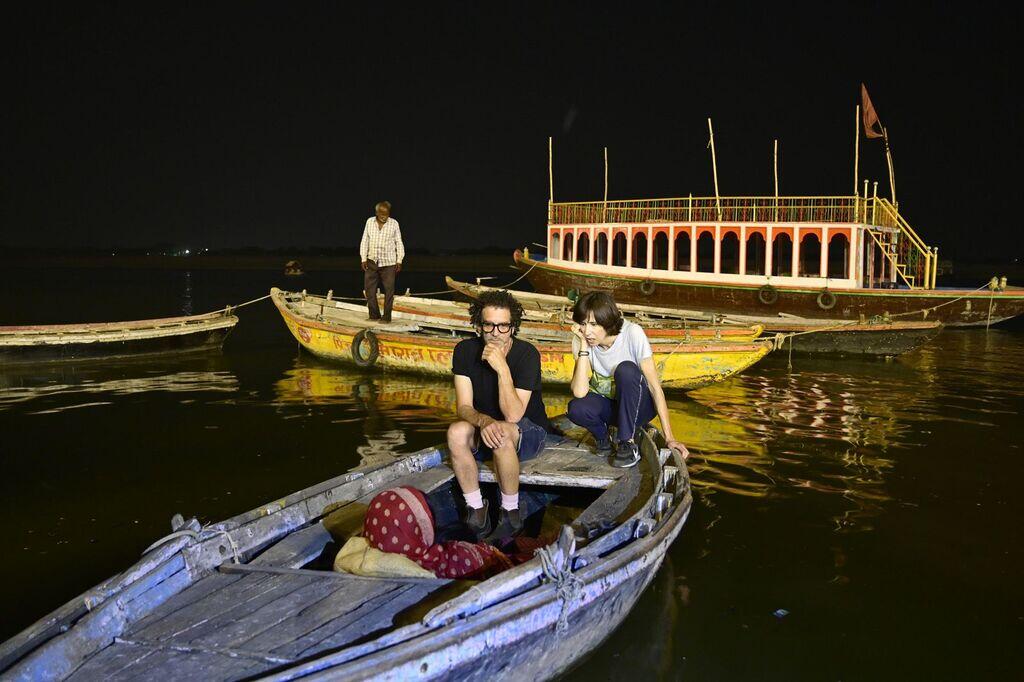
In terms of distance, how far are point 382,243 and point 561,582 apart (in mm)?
10796

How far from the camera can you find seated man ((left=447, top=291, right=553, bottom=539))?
5059 millimetres

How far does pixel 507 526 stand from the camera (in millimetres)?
5176

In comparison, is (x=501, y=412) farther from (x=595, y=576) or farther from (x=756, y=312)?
(x=756, y=312)

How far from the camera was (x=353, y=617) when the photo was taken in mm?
3518

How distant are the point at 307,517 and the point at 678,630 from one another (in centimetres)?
234

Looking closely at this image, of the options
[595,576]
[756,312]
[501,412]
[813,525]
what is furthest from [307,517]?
[756,312]

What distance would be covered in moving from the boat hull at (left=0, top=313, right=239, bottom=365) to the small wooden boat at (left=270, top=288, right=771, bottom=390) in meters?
2.02

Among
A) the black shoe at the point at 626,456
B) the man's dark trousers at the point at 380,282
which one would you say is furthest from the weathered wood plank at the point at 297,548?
the man's dark trousers at the point at 380,282

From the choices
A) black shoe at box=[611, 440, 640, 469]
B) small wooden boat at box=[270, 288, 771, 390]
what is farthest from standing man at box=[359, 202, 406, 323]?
black shoe at box=[611, 440, 640, 469]

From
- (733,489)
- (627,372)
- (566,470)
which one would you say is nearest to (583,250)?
(733,489)

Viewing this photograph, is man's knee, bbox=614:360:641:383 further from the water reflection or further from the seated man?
the water reflection

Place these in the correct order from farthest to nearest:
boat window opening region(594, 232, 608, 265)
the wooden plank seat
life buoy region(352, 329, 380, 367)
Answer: boat window opening region(594, 232, 608, 265) < life buoy region(352, 329, 380, 367) < the wooden plank seat

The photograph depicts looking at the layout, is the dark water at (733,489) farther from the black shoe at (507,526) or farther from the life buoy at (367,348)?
the black shoe at (507,526)

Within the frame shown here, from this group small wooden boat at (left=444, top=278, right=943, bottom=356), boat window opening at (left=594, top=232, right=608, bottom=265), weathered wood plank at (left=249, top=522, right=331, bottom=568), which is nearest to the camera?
weathered wood plank at (left=249, top=522, right=331, bottom=568)
